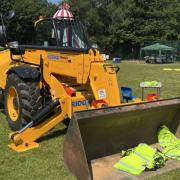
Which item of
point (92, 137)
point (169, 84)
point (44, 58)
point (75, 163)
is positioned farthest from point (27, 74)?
point (169, 84)

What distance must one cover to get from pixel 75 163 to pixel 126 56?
2004 inches

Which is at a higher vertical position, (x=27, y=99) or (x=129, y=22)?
Answer: (x=27, y=99)

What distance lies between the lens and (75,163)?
5504 mm

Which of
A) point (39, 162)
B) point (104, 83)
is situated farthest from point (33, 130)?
point (104, 83)

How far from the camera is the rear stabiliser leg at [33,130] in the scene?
6.78 meters

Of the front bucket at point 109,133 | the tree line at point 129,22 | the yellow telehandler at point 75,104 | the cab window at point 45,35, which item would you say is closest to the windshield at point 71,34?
the yellow telehandler at point 75,104

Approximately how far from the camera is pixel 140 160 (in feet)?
19.7

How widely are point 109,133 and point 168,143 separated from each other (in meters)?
1.11

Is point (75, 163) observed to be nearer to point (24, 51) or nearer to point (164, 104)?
point (164, 104)

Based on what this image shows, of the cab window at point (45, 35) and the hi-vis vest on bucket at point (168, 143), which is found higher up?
the cab window at point (45, 35)

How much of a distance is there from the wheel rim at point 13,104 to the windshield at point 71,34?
4.46 feet

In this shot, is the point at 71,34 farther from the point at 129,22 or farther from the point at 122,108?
the point at 129,22

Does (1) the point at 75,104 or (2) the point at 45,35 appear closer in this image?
(1) the point at 75,104

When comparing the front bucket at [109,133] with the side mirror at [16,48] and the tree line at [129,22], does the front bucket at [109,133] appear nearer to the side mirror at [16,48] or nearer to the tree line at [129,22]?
the side mirror at [16,48]
